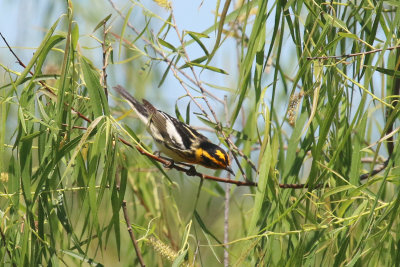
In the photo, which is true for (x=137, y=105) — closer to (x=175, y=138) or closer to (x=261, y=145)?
(x=175, y=138)

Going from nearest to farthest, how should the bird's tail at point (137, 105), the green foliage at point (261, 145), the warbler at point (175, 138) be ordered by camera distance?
the green foliage at point (261, 145) < the warbler at point (175, 138) < the bird's tail at point (137, 105)

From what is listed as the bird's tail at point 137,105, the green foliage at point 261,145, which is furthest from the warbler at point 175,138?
the green foliage at point 261,145

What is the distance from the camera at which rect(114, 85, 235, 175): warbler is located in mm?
3912

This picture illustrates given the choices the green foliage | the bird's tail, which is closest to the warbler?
the bird's tail

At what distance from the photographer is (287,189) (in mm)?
2705

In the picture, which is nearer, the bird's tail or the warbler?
the warbler

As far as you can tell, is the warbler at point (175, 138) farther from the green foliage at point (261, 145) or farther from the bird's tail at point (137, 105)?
the green foliage at point (261, 145)

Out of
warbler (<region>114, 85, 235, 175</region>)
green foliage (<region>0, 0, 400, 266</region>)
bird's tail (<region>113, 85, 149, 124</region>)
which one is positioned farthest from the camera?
bird's tail (<region>113, 85, 149, 124</region>)

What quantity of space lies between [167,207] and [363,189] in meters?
2.15

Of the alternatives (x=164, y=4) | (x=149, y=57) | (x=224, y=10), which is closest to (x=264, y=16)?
(x=224, y=10)

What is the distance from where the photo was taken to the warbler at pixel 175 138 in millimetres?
3912

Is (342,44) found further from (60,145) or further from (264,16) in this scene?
(60,145)


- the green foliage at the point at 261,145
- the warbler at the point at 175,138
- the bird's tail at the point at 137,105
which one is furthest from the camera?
the bird's tail at the point at 137,105

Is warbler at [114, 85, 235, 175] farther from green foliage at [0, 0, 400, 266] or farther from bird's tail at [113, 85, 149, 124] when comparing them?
green foliage at [0, 0, 400, 266]
